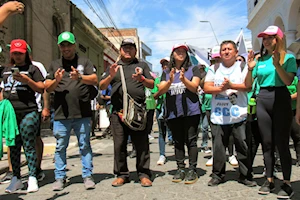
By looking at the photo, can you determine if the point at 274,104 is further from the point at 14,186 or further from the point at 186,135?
the point at 14,186

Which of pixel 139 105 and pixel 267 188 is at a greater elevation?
pixel 139 105

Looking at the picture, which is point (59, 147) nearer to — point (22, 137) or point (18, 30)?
point (22, 137)

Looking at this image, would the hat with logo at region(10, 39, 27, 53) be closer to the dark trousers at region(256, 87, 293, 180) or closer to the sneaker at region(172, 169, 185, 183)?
the sneaker at region(172, 169, 185, 183)

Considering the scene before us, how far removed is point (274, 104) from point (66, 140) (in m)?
2.71

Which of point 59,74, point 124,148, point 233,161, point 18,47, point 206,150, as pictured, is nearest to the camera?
point 59,74

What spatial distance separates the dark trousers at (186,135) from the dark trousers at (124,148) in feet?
1.46

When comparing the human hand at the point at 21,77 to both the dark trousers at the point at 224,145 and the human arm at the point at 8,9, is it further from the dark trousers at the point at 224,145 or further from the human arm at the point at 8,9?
the dark trousers at the point at 224,145

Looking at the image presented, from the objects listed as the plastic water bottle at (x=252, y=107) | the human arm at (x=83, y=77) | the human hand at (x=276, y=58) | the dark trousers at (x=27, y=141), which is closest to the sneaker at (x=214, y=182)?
the plastic water bottle at (x=252, y=107)

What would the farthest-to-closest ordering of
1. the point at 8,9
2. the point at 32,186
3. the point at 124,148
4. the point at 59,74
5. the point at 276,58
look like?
the point at 124,148
the point at 32,186
the point at 59,74
the point at 276,58
the point at 8,9

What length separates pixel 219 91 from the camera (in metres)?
4.34

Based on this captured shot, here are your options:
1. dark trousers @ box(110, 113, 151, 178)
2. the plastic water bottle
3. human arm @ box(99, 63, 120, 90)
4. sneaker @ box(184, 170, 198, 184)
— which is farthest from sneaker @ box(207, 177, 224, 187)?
human arm @ box(99, 63, 120, 90)

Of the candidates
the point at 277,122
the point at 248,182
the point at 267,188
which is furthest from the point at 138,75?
the point at 267,188

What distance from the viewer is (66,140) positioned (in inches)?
176

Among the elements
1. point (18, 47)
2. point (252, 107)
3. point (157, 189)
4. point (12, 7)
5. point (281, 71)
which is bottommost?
point (157, 189)
